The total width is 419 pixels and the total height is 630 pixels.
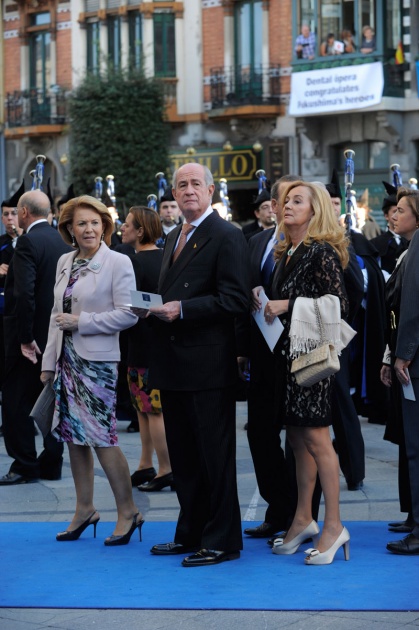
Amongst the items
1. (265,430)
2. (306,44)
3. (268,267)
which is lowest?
(265,430)

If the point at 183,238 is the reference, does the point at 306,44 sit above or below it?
above

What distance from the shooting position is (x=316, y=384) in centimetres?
705

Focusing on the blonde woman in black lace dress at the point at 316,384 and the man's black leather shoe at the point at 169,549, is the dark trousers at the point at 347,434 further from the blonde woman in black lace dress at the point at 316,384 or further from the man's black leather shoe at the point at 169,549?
the man's black leather shoe at the point at 169,549

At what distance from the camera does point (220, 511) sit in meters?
7.14

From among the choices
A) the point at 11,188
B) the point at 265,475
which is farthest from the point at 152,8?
the point at 265,475

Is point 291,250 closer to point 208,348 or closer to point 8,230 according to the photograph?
A: point 208,348

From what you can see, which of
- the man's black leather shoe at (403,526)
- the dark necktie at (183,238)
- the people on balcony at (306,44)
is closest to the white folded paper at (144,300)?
the dark necktie at (183,238)

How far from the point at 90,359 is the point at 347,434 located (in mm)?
1925

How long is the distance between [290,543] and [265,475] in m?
0.49

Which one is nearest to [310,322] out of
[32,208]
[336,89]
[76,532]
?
[76,532]

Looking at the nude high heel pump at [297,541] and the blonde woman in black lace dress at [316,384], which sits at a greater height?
the blonde woman in black lace dress at [316,384]

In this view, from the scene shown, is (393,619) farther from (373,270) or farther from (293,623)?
(373,270)

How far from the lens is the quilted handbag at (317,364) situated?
6875 mm

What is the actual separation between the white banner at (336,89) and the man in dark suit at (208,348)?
66.2 ft
